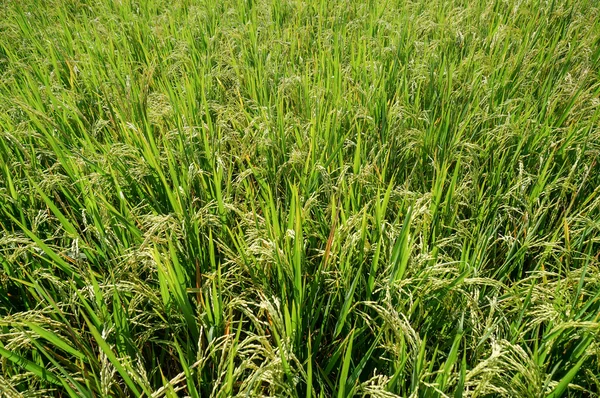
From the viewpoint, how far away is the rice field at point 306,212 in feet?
3.87

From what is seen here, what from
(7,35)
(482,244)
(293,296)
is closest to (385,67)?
(482,244)

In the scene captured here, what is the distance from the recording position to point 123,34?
11.4ft

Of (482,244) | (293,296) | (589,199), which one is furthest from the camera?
(589,199)

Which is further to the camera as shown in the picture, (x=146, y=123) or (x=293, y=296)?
(x=146, y=123)

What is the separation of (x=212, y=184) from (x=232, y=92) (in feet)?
3.46

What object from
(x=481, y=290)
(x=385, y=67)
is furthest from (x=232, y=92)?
(x=481, y=290)

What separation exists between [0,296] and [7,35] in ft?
Result: 10.6

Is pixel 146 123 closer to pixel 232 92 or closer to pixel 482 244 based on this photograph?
pixel 232 92

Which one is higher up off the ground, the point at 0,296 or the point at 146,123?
the point at 146,123

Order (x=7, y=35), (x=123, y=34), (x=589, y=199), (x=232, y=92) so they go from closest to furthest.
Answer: (x=589, y=199) → (x=232, y=92) → (x=123, y=34) → (x=7, y=35)

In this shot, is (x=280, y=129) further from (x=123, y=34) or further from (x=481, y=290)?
(x=123, y=34)

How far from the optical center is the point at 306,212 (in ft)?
5.04

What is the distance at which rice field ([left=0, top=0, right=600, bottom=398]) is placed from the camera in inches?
46.5

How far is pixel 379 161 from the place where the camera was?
204cm
